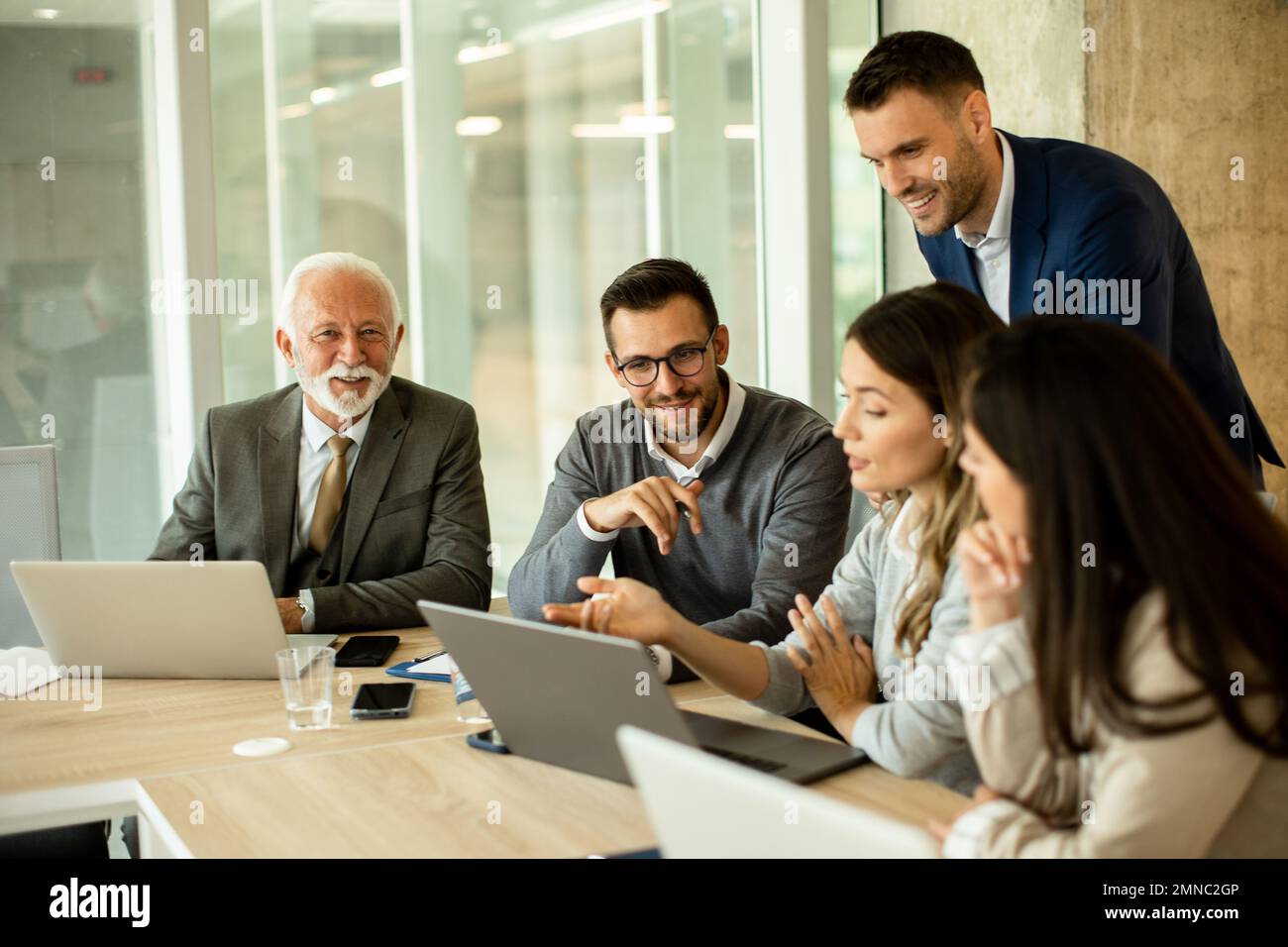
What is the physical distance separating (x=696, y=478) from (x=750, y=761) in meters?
1.09

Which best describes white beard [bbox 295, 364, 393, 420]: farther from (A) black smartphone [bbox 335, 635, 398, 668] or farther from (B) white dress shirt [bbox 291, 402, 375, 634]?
(A) black smartphone [bbox 335, 635, 398, 668]

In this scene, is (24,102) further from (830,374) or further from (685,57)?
(830,374)

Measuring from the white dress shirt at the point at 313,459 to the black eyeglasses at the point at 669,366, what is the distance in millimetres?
678

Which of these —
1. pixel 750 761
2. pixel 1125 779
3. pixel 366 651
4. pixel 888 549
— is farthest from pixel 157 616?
pixel 1125 779

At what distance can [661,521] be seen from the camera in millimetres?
2508

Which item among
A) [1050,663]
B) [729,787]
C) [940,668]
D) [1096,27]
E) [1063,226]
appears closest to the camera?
[729,787]

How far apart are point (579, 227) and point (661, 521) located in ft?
7.54

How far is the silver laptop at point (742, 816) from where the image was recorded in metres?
0.97

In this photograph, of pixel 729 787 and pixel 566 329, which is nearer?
pixel 729 787

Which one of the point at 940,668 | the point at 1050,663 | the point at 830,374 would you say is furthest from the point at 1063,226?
the point at 830,374

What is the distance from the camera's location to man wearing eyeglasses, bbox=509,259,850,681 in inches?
106

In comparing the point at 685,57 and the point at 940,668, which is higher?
the point at 685,57

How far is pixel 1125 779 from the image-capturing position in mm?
1294

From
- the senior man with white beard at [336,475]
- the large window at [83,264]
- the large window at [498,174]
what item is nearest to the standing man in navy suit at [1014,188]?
the senior man with white beard at [336,475]
